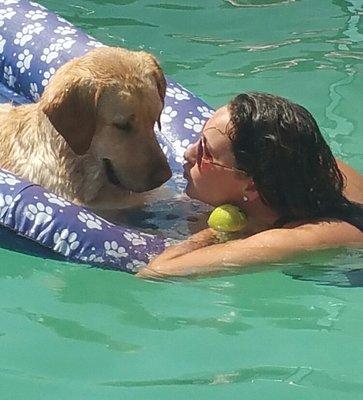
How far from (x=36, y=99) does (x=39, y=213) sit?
6.01 feet

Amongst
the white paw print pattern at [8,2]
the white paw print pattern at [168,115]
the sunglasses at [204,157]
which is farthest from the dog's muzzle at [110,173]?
the white paw print pattern at [8,2]

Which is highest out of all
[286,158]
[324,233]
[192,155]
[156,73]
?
[156,73]

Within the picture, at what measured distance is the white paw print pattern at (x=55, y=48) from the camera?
589cm

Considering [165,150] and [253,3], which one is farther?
[253,3]

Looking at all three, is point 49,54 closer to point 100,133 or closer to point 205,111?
point 205,111

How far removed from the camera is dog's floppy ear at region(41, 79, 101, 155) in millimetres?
4496

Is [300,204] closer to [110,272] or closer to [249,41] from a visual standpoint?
[110,272]

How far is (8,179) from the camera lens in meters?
4.49

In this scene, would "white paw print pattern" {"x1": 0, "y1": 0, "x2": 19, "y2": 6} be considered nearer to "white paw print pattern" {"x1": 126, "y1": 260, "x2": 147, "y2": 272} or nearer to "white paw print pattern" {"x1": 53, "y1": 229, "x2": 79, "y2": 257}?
"white paw print pattern" {"x1": 53, "y1": 229, "x2": 79, "y2": 257}

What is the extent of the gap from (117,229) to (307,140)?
0.87m

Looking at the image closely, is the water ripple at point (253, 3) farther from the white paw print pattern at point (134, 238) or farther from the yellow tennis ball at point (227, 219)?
the white paw print pattern at point (134, 238)

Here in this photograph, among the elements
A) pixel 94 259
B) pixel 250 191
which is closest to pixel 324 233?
pixel 250 191

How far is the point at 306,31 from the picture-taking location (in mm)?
8109

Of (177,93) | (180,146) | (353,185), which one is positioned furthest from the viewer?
(177,93)
